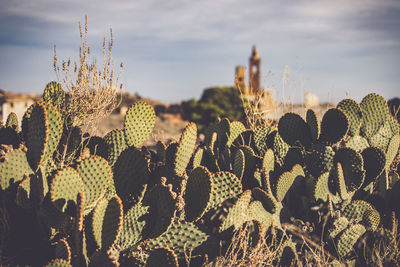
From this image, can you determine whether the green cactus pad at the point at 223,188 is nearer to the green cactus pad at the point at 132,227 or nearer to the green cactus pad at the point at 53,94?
the green cactus pad at the point at 132,227

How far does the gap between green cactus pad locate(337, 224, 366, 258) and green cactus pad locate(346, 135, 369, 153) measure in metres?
0.76

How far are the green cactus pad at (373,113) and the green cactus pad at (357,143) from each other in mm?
129

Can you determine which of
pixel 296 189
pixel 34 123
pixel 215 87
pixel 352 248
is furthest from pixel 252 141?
pixel 215 87

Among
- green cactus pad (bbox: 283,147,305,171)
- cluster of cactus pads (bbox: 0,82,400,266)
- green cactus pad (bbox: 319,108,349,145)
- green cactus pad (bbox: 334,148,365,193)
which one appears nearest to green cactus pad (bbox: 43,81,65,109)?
cluster of cactus pads (bbox: 0,82,400,266)

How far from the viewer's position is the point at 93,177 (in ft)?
6.61

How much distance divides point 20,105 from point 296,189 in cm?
965

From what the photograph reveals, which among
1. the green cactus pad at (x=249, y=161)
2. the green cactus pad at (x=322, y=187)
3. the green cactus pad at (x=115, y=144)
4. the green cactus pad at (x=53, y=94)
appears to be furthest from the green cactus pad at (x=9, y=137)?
the green cactus pad at (x=322, y=187)

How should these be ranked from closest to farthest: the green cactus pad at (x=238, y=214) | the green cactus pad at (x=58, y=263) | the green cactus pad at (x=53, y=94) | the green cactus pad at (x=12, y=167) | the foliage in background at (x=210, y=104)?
the green cactus pad at (x=58, y=263)
the green cactus pad at (x=12, y=167)
the green cactus pad at (x=238, y=214)
the green cactus pad at (x=53, y=94)
the foliage in background at (x=210, y=104)

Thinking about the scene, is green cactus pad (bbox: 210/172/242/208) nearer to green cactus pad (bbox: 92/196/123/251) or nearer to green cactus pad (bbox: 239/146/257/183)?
green cactus pad (bbox: 239/146/257/183)

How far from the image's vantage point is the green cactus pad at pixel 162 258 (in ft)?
6.10

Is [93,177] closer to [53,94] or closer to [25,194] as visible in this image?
[25,194]

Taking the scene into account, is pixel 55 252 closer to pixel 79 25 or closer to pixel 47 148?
pixel 47 148

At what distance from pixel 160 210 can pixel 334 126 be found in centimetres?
160

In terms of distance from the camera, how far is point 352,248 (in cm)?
237
